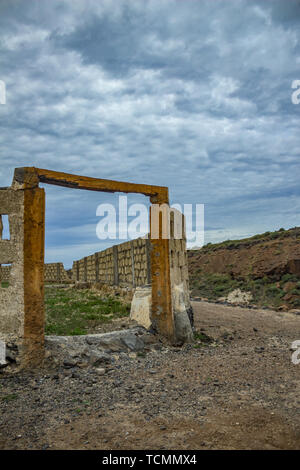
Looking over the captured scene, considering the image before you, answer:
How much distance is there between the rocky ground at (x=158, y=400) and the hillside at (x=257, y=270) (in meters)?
8.70

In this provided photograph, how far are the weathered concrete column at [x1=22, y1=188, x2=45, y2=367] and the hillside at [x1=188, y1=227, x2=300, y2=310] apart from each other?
10.5 meters

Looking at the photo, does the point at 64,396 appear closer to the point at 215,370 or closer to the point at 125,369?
the point at 125,369

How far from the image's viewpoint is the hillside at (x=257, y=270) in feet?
54.7

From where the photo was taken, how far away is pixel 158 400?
4.19 meters

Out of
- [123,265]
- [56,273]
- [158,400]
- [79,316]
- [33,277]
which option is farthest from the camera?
[56,273]

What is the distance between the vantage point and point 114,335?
6707 millimetres

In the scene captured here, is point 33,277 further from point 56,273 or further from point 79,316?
point 56,273

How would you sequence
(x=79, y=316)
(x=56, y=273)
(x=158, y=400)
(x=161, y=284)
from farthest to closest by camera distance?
(x=56, y=273) → (x=79, y=316) → (x=161, y=284) → (x=158, y=400)

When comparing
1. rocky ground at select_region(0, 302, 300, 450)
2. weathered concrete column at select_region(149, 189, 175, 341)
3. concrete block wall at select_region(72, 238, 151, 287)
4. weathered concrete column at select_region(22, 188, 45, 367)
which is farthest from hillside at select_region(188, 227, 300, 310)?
weathered concrete column at select_region(22, 188, 45, 367)

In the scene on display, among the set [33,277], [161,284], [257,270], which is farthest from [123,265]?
[33,277]

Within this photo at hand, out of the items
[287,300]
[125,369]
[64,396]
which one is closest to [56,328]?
[125,369]

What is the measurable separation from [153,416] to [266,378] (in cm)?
203

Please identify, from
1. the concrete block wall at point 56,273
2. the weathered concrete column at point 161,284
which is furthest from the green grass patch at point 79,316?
the concrete block wall at point 56,273

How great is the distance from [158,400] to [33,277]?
106 inches
